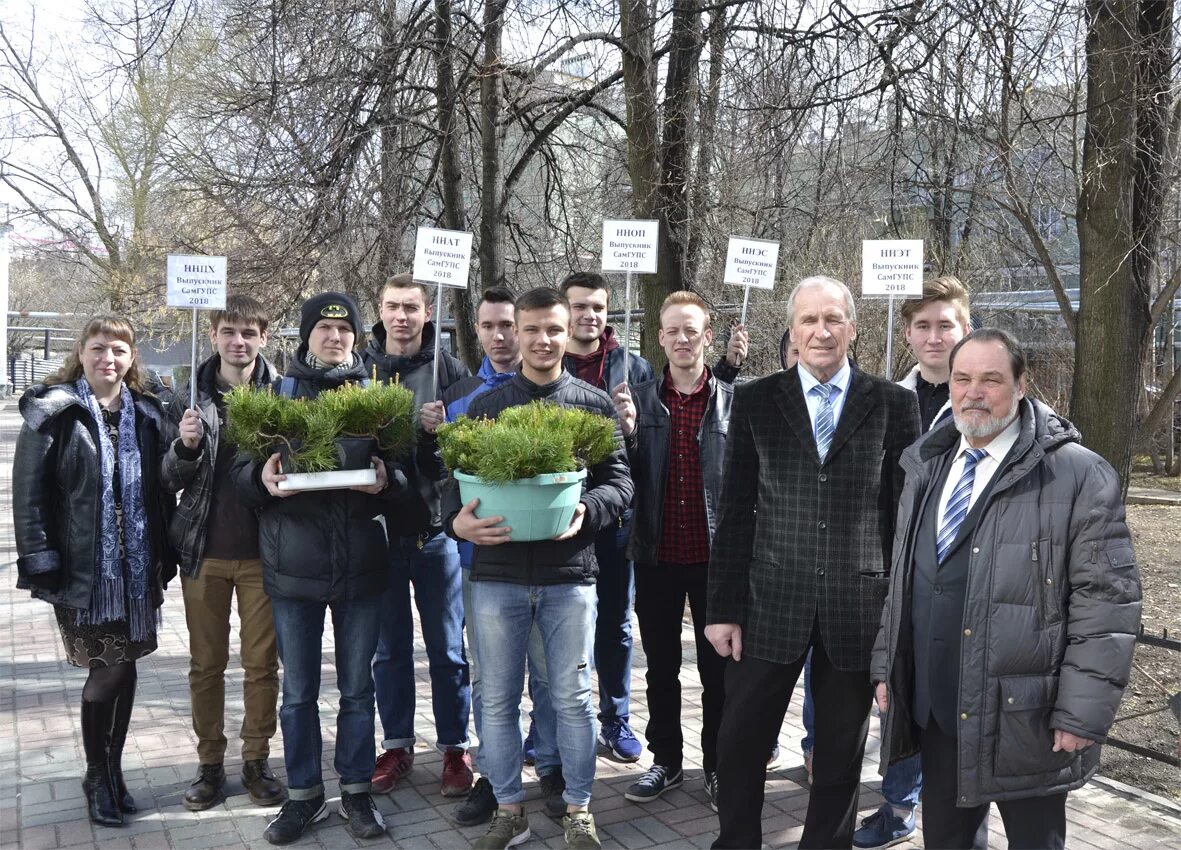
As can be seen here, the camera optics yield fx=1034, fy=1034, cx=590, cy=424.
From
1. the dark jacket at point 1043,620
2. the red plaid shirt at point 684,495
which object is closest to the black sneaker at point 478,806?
the red plaid shirt at point 684,495

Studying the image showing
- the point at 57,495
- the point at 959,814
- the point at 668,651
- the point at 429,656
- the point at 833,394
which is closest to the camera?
the point at 959,814

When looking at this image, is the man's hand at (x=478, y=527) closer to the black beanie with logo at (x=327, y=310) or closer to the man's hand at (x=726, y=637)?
the man's hand at (x=726, y=637)

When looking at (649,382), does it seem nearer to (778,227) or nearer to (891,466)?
(891,466)

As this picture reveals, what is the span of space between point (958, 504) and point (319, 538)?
249 centimetres

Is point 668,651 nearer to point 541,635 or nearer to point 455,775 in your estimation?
point 541,635

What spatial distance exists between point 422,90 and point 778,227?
3.69 metres

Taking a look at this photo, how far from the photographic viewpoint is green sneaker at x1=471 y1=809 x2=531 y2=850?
161 inches

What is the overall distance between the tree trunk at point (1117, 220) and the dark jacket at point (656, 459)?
320 centimetres

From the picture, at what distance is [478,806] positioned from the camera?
4.45 metres

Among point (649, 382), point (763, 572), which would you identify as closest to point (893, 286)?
point (649, 382)

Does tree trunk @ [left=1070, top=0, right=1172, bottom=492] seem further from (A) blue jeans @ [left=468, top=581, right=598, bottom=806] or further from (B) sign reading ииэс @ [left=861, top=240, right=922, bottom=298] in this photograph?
(A) blue jeans @ [left=468, top=581, right=598, bottom=806]

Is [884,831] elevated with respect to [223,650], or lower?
lower

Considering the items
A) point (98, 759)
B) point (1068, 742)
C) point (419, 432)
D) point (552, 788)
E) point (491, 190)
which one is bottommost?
point (552, 788)

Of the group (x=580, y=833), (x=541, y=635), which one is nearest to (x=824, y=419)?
(x=541, y=635)
